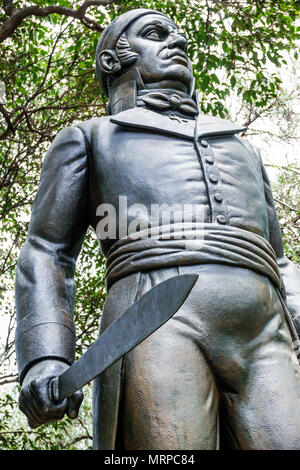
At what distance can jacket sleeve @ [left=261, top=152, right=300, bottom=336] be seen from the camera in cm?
314

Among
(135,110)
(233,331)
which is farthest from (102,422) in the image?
(135,110)

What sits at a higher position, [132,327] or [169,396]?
[132,327]

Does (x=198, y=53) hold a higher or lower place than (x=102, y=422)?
higher

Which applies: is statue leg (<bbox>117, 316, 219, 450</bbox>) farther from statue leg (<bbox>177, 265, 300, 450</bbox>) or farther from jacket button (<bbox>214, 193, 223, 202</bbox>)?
jacket button (<bbox>214, 193, 223, 202</bbox>)

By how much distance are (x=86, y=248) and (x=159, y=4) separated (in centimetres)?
300

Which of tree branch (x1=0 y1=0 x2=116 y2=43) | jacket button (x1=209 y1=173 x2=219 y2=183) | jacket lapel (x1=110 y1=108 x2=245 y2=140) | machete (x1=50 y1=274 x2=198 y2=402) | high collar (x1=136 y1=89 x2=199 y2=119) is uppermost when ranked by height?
tree branch (x1=0 y1=0 x2=116 y2=43)

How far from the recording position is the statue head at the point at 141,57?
3465 millimetres

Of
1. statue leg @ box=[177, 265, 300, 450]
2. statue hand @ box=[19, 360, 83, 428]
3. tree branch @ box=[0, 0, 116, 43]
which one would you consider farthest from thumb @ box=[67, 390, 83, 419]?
tree branch @ box=[0, 0, 116, 43]

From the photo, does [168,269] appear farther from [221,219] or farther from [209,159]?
[209,159]

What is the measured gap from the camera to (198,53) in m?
8.57

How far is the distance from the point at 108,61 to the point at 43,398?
177 centimetres

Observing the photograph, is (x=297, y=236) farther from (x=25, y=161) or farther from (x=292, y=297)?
(x=292, y=297)

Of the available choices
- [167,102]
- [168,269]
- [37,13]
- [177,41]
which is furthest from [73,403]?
[37,13]

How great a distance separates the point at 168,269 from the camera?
8.89 feet
